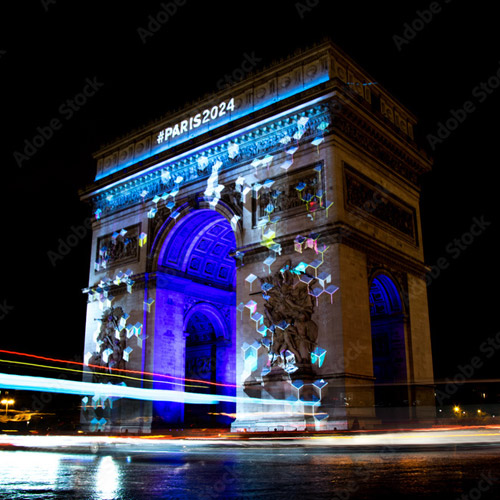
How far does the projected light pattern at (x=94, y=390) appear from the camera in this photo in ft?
47.0

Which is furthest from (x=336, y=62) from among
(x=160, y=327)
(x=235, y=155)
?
(x=160, y=327)

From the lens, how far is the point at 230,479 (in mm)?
6465

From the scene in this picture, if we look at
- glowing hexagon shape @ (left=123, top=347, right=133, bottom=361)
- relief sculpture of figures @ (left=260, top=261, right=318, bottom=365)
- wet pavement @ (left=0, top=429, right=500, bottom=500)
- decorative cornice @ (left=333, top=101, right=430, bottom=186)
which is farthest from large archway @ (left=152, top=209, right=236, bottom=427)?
wet pavement @ (left=0, top=429, right=500, bottom=500)

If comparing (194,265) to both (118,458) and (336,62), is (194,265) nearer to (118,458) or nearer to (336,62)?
(336,62)

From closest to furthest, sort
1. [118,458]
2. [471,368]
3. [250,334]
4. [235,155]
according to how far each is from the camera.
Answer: [118,458], [250,334], [235,155], [471,368]

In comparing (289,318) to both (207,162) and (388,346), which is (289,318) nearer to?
(388,346)

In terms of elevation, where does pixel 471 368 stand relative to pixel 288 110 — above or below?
below

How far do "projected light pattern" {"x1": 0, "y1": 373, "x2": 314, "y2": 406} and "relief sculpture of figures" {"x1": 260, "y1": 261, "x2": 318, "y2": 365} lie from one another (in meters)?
1.79

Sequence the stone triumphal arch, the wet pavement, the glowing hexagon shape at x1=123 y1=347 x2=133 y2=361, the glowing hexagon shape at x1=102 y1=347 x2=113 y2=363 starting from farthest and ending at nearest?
the glowing hexagon shape at x1=102 y1=347 x2=113 y2=363 < the glowing hexagon shape at x1=123 y1=347 x2=133 y2=361 < the stone triumphal arch < the wet pavement

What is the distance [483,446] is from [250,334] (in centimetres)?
1134

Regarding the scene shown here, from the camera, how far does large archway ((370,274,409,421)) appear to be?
22297 millimetres

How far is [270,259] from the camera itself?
71.7 ft

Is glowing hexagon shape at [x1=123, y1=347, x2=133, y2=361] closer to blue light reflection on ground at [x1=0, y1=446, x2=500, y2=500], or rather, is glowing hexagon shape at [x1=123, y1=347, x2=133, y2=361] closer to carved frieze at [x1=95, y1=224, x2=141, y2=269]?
carved frieze at [x1=95, y1=224, x2=141, y2=269]

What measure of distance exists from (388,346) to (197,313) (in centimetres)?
978
